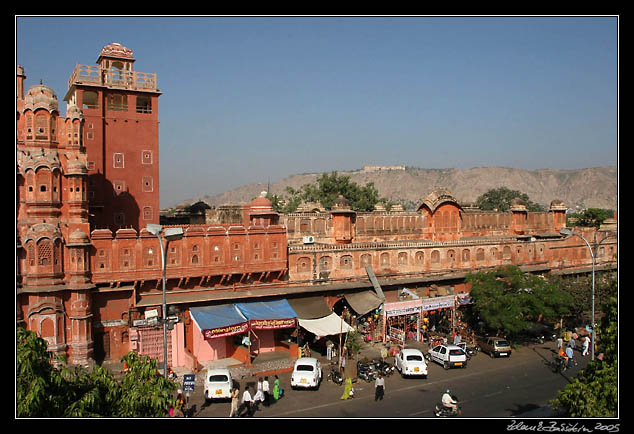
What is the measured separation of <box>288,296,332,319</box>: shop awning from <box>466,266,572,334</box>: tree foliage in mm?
9680

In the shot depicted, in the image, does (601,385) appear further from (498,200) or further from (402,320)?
(498,200)

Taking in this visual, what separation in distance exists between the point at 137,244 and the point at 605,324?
73.7 ft

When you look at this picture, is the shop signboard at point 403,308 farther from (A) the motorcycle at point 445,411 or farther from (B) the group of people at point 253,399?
(A) the motorcycle at point 445,411

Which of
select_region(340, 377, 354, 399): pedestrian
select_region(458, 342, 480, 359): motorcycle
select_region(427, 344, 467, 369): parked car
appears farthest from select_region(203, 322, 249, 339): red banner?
select_region(458, 342, 480, 359): motorcycle

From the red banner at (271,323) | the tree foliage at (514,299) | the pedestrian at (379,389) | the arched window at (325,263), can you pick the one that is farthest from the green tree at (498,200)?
the pedestrian at (379,389)

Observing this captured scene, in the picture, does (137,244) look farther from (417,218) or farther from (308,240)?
(417,218)

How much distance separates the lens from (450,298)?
36594 millimetres

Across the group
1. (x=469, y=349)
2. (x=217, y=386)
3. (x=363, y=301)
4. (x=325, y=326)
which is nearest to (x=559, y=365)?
(x=469, y=349)

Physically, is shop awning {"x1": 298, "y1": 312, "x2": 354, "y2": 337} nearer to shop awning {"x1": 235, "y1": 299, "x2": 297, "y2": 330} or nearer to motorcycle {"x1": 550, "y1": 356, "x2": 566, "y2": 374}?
shop awning {"x1": 235, "y1": 299, "x2": 297, "y2": 330}

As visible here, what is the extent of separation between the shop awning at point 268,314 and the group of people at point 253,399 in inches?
179

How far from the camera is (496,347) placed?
105 feet

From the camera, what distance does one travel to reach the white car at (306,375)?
2627cm

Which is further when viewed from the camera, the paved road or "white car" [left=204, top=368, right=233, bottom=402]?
"white car" [left=204, top=368, right=233, bottom=402]

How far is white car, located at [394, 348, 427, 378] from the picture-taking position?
2794 cm
